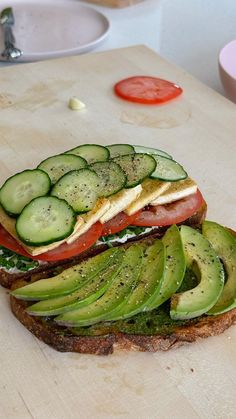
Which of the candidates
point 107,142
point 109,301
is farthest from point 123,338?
point 107,142

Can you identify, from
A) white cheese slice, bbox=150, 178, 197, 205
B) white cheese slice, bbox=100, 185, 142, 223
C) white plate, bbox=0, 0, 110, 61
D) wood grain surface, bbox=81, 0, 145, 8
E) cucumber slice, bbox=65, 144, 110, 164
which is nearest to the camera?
white cheese slice, bbox=100, 185, 142, 223

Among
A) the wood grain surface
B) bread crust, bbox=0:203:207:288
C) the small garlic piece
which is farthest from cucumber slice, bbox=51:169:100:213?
the wood grain surface

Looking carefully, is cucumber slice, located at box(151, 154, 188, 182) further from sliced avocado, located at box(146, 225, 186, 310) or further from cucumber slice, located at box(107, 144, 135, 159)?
sliced avocado, located at box(146, 225, 186, 310)

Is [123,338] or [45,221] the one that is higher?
[45,221]

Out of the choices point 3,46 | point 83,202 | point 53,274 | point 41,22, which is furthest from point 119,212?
point 41,22

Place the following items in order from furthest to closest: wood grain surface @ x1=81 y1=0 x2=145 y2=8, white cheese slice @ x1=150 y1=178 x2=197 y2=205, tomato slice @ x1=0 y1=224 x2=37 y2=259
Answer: wood grain surface @ x1=81 y1=0 x2=145 y2=8 → white cheese slice @ x1=150 y1=178 x2=197 y2=205 → tomato slice @ x1=0 y1=224 x2=37 y2=259

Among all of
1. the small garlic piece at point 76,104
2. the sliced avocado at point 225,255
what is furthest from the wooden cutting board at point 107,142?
the sliced avocado at point 225,255

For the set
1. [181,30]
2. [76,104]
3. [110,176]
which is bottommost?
[181,30]

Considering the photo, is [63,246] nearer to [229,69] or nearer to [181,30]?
[229,69]
